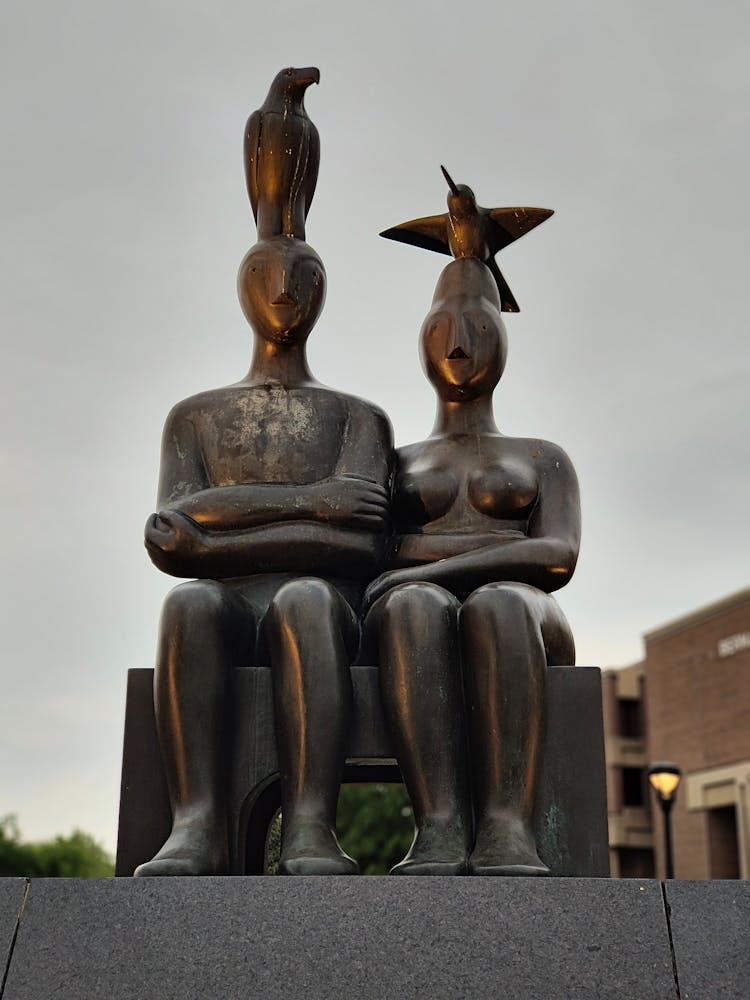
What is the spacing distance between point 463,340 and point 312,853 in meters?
2.21

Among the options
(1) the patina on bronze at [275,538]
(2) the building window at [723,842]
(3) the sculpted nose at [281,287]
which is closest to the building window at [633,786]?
(2) the building window at [723,842]

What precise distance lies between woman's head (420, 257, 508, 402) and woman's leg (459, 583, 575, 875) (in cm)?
121

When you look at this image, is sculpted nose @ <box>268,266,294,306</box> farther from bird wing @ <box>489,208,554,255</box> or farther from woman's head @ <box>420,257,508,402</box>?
bird wing @ <box>489,208,554,255</box>

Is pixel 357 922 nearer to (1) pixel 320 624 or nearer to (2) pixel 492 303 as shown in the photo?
(1) pixel 320 624

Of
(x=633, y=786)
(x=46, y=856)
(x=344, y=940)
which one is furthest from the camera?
(x=46, y=856)

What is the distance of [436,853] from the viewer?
412 centimetres

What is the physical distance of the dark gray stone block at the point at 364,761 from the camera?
14.8ft

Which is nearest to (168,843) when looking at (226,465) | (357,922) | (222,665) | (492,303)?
(222,665)

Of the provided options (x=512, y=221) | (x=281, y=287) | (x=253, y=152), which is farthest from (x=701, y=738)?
(x=281, y=287)

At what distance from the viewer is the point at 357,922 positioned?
3.58 meters

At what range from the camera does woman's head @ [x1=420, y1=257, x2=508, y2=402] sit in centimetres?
533

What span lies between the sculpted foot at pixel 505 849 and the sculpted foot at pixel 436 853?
0.05 meters

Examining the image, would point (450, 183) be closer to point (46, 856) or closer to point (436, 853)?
point (436, 853)

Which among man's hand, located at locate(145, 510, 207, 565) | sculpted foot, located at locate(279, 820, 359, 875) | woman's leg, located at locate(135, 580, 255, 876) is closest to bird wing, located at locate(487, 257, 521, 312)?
man's hand, located at locate(145, 510, 207, 565)
